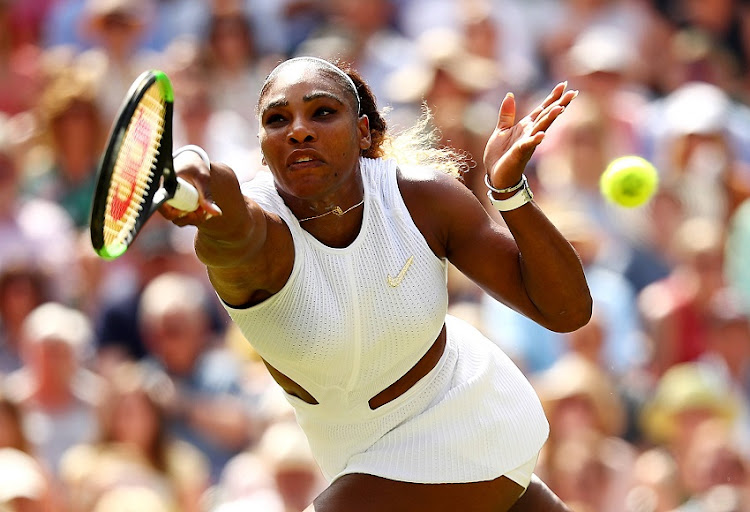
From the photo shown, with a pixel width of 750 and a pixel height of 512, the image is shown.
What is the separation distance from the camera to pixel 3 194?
22.9 feet

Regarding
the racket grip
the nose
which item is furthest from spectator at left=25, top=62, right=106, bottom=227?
the racket grip

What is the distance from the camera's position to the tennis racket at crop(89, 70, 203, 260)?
2.55 metres

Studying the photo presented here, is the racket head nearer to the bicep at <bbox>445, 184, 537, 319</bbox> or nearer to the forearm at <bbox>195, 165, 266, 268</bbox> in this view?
the forearm at <bbox>195, 165, 266, 268</bbox>

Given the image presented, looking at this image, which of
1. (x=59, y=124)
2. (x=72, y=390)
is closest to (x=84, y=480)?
(x=72, y=390)

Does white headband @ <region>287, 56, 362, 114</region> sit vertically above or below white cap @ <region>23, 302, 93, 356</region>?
above

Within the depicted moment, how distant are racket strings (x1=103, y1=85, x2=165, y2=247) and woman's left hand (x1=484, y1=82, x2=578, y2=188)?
0.96 metres

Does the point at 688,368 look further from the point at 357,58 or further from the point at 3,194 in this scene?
the point at 3,194

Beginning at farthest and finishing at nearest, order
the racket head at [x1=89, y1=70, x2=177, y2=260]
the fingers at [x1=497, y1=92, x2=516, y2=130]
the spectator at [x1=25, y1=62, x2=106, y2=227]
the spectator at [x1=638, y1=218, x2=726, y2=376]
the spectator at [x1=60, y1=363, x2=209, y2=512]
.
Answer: the spectator at [x1=25, y1=62, x2=106, y2=227]
the spectator at [x1=638, y1=218, x2=726, y2=376]
the spectator at [x1=60, y1=363, x2=209, y2=512]
the fingers at [x1=497, y1=92, x2=516, y2=130]
the racket head at [x1=89, y1=70, x2=177, y2=260]

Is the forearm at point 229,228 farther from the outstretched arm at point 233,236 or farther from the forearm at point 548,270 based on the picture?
the forearm at point 548,270

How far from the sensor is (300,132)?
332 centimetres

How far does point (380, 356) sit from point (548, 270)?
50 cm

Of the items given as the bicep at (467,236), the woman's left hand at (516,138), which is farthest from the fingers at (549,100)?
the bicep at (467,236)

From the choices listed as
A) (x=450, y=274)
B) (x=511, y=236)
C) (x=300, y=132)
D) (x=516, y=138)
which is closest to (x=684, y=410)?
(x=450, y=274)

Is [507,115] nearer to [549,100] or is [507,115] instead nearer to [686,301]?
[549,100]
